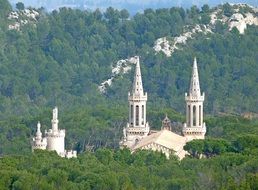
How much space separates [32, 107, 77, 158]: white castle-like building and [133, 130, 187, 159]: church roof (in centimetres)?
400

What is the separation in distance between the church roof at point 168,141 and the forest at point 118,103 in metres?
0.79

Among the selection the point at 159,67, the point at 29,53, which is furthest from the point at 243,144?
the point at 29,53

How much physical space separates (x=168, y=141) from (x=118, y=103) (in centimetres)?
4430

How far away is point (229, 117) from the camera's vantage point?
138 metres

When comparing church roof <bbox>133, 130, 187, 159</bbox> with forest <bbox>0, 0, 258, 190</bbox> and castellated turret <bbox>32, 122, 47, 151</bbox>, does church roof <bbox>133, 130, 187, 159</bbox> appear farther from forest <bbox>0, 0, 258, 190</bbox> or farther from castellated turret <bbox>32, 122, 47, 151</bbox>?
castellated turret <bbox>32, 122, 47, 151</bbox>

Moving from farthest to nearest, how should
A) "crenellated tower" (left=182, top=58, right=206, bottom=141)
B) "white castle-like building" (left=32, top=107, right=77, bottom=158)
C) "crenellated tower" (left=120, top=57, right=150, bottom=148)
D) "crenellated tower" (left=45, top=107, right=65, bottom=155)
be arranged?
"crenellated tower" (left=182, top=58, right=206, bottom=141), "crenellated tower" (left=120, top=57, right=150, bottom=148), "crenellated tower" (left=45, top=107, right=65, bottom=155), "white castle-like building" (left=32, top=107, right=77, bottom=158)

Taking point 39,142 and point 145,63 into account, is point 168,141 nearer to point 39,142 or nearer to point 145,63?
point 39,142

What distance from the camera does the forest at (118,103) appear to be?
344 ft

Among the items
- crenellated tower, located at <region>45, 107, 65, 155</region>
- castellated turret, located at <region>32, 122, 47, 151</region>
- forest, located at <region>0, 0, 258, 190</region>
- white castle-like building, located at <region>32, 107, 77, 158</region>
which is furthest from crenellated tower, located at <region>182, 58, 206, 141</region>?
castellated turret, located at <region>32, 122, 47, 151</region>

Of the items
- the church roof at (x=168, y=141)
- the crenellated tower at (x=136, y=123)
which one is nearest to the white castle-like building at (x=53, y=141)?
the crenellated tower at (x=136, y=123)

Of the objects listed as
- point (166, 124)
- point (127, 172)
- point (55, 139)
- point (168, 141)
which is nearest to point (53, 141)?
point (55, 139)

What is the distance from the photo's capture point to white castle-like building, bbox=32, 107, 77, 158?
119125 millimetres

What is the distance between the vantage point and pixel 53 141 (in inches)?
4742

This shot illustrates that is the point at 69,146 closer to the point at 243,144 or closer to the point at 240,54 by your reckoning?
the point at 243,144
